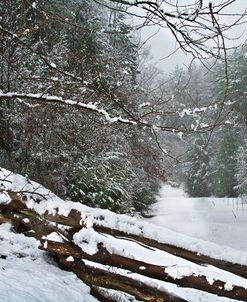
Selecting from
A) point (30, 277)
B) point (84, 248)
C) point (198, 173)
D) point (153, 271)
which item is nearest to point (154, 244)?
point (153, 271)

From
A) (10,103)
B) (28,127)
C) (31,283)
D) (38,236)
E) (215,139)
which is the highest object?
(215,139)

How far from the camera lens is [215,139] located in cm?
3322

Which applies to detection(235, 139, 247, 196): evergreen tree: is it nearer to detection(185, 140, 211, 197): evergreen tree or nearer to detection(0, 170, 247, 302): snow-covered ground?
detection(185, 140, 211, 197): evergreen tree

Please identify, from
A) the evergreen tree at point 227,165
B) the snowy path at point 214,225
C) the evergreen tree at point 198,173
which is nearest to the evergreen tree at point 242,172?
the evergreen tree at point 227,165

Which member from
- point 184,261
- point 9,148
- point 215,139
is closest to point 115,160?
point 9,148

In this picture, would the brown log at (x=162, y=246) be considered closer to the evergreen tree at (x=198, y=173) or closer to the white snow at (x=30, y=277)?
the white snow at (x=30, y=277)

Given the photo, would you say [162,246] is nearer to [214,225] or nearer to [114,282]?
[114,282]

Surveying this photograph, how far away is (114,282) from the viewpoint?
3.22m

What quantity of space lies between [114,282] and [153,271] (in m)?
0.49

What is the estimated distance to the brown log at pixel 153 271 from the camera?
8.77 ft

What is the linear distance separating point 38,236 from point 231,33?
2080 millimetres

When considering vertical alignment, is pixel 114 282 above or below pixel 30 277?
above

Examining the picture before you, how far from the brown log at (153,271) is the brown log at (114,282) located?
17 centimetres

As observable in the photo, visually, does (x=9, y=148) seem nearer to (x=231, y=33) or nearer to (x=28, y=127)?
(x=28, y=127)
